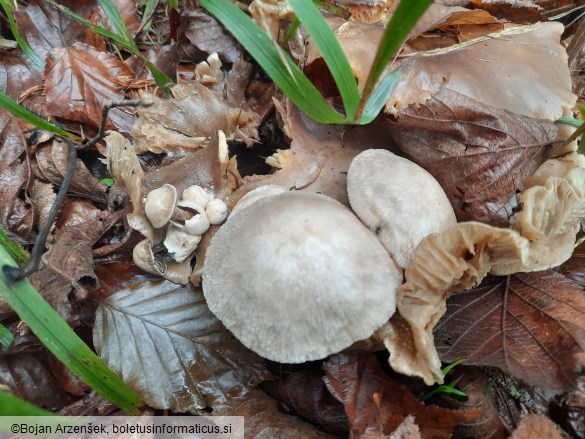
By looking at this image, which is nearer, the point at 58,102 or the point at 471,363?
the point at 471,363

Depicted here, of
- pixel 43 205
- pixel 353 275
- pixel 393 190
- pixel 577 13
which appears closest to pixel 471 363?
pixel 353 275

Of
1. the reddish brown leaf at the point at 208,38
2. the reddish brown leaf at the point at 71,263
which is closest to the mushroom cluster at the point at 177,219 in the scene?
the reddish brown leaf at the point at 71,263

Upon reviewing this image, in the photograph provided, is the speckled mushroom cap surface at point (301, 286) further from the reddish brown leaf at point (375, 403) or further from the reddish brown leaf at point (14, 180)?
the reddish brown leaf at point (14, 180)

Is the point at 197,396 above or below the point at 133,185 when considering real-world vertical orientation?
below

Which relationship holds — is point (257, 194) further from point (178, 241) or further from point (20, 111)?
point (20, 111)

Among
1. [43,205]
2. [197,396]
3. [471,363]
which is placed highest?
[43,205]

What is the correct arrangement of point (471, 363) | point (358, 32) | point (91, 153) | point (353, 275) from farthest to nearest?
point (91, 153) < point (358, 32) < point (471, 363) < point (353, 275)

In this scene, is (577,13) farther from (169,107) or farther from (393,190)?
(169,107)

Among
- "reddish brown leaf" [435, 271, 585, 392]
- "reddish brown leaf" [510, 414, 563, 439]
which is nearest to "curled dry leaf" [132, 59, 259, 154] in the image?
"reddish brown leaf" [435, 271, 585, 392]

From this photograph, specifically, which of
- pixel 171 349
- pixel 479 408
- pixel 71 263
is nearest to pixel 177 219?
pixel 71 263
